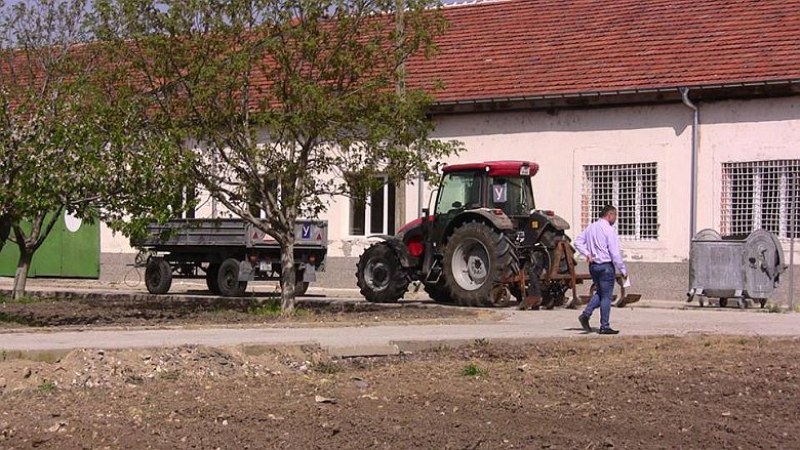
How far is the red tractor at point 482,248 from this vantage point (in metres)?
21.8

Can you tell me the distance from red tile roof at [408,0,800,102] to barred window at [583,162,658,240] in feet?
5.65

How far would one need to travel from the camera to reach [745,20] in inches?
1048

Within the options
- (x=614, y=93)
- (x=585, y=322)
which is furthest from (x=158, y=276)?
(x=585, y=322)

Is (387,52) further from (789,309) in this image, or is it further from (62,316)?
(789,309)

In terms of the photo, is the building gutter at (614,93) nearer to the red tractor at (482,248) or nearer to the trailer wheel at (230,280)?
the red tractor at (482,248)

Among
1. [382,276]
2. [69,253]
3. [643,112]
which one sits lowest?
[382,276]

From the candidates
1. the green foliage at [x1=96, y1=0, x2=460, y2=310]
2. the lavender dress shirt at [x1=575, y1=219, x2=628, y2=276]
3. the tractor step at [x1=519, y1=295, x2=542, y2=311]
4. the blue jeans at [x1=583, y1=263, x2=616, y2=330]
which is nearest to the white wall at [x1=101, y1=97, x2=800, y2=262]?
the tractor step at [x1=519, y1=295, x2=542, y2=311]

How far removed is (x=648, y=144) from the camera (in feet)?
86.0

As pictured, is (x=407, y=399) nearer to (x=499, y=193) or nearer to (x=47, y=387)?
(x=47, y=387)

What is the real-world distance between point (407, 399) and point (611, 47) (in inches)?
715

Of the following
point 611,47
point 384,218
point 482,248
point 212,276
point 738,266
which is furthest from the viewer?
point 384,218

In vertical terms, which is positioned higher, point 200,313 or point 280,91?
point 280,91

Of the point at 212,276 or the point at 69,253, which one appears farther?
the point at 69,253

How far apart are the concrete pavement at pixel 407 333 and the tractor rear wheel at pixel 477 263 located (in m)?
1.03
